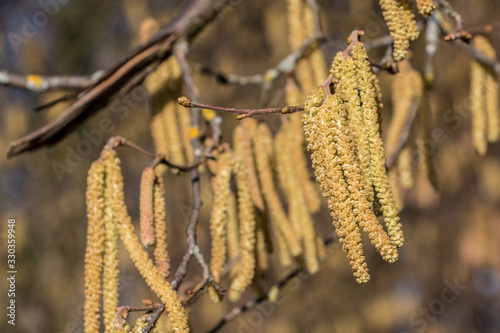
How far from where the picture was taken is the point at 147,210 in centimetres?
96

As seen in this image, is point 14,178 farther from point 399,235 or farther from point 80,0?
point 399,235

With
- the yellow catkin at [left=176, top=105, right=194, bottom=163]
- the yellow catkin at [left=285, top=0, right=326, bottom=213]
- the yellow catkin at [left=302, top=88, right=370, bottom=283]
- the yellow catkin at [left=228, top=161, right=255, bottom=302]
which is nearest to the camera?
the yellow catkin at [left=302, top=88, right=370, bottom=283]

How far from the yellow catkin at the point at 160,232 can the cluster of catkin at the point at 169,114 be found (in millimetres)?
306

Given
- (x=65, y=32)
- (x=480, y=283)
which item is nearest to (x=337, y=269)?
(x=480, y=283)

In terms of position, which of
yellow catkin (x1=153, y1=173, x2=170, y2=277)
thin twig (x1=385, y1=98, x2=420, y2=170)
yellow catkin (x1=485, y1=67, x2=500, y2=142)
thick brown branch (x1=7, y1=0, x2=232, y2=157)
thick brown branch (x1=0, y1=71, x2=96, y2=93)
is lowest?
yellow catkin (x1=485, y1=67, x2=500, y2=142)

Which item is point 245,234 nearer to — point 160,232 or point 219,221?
point 219,221

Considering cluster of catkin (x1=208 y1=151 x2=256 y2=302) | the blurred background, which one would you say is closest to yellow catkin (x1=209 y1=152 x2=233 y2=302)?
cluster of catkin (x1=208 y1=151 x2=256 y2=302)

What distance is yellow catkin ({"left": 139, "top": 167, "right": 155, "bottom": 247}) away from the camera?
3.07ft

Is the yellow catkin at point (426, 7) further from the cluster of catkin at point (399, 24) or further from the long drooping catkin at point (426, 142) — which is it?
the long drooping catkin at point (426, 142)

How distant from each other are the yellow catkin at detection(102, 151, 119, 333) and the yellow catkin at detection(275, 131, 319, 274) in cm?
41

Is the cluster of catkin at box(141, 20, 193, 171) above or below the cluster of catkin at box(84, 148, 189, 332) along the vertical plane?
above

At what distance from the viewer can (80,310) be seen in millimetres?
3498

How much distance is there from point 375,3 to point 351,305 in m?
1.86

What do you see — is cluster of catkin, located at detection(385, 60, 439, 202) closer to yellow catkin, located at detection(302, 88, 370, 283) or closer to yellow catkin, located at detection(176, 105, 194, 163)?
yellow catkin, located at detection(176, 105, 194, 163)
